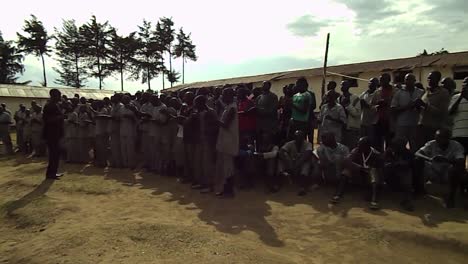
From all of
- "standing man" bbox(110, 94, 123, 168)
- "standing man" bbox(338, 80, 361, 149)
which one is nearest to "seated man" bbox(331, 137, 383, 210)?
"standing man" bbox(338, 80, 361, 149)

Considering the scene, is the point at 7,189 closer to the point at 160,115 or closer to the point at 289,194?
the point at 160,115

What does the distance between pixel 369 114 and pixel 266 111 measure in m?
2.00

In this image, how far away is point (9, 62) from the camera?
41375mm

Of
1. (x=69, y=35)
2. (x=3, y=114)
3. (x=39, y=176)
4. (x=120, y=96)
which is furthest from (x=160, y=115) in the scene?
(x=69, y=35)

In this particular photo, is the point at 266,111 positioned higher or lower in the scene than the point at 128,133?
higher

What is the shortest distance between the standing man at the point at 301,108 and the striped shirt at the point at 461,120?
2565mm

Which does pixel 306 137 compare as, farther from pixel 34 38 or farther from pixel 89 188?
pixel 34 38

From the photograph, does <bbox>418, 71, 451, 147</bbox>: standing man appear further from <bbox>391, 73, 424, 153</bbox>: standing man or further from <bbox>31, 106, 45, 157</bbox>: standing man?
<bbox>31, 106, 45, 157</bbox>: standing man

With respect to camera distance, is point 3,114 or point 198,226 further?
point 3,114

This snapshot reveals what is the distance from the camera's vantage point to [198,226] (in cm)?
566

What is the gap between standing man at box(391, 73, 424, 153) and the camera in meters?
6.93

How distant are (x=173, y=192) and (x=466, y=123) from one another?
17.6ft

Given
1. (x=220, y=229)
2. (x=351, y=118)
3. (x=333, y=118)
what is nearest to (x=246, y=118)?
(x=333, y=118)

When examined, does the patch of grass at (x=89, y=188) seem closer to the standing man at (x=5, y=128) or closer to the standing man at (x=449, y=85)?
the standing man at (x=449, y=85)
